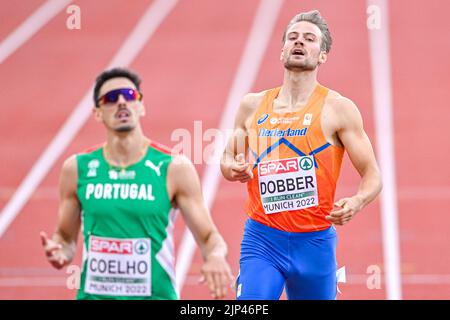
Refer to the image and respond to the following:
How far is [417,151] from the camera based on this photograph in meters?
13.2

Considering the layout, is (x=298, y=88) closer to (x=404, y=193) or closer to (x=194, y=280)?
(x=194, y=280)

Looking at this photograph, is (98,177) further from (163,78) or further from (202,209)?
(163,78)

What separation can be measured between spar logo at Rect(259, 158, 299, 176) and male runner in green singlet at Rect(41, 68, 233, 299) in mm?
1182

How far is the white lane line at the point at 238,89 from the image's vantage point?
34.1 feet

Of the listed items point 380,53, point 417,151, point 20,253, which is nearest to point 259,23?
point 380,53

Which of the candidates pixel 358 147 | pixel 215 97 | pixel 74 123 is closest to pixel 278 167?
pixel 358 147

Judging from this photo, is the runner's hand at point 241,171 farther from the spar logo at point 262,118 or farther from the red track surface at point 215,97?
the red track surface at point 215,97

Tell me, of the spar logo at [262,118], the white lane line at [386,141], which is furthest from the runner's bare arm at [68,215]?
the white lane line at [386,141]

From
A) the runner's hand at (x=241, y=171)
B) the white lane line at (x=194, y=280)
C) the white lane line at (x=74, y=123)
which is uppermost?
the white lane line at (x=74, y=123)

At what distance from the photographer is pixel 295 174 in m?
6.25

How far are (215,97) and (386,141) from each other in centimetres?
286

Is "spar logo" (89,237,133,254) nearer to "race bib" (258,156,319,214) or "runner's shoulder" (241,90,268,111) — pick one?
"race bib" (258,156,319,214)

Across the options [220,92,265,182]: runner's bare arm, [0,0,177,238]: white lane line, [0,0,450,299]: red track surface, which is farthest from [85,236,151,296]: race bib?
[0,0,177,238]: white lane line

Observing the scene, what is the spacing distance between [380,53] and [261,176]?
10870mm
